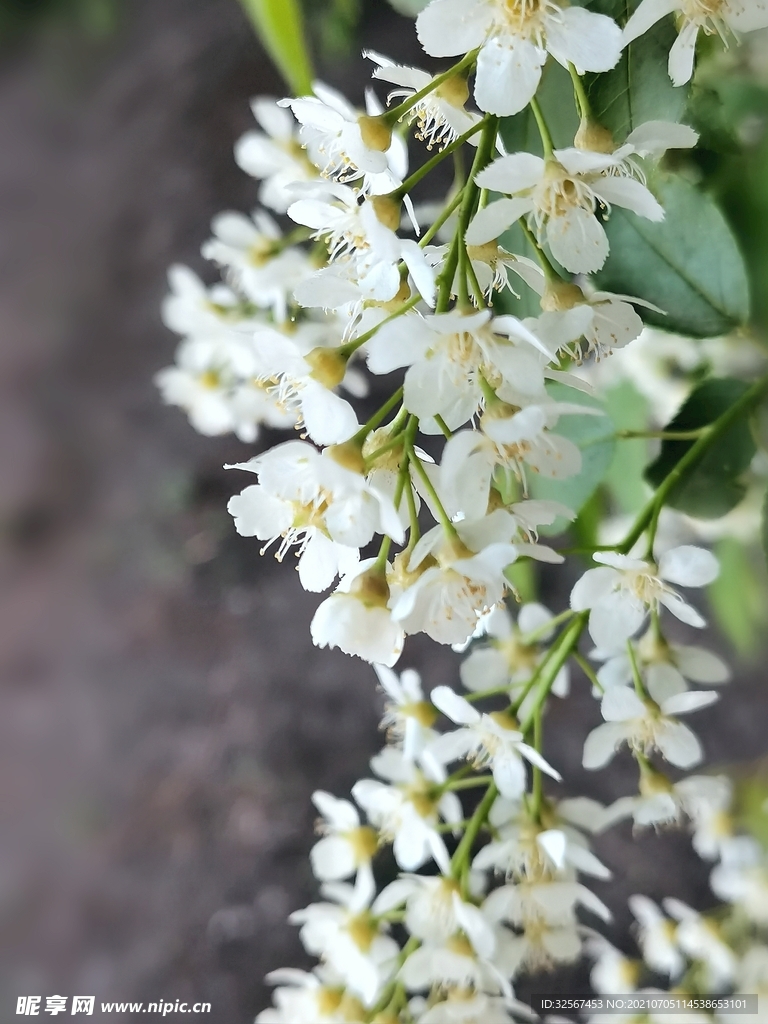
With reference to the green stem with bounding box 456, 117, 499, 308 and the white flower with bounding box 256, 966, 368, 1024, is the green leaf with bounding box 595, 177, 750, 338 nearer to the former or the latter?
the green stem with bounding box 456, 117, 499, 308

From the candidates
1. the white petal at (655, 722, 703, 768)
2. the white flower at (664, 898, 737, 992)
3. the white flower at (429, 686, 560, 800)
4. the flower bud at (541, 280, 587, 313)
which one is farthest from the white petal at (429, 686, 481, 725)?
the white flower at (664, 898, 737, 992)

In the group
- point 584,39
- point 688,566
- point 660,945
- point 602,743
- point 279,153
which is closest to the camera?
point 584,39

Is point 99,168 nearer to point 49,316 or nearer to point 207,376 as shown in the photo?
point 49,316

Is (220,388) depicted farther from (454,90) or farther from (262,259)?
(454,90)

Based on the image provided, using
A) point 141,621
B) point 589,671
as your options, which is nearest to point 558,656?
point 589,671

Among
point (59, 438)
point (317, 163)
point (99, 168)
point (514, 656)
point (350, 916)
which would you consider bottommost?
point (350, 916)

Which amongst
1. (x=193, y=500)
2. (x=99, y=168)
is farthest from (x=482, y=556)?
(x=99, y=168)
